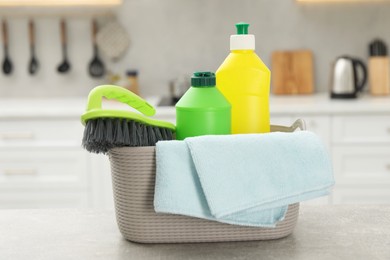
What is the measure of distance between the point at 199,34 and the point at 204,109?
8.23 ft

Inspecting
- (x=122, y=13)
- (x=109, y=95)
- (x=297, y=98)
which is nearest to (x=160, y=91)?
(x=122, y=13)

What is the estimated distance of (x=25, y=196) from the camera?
3.00m

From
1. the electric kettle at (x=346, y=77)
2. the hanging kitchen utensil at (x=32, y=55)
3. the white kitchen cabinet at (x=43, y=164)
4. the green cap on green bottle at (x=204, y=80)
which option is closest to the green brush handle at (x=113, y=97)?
the green cap on green bottle at (x=204, y=80)

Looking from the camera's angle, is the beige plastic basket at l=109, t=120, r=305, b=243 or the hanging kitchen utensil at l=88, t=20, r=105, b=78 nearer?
the beige plastic basket at l=109, t=120, r=305, b=243

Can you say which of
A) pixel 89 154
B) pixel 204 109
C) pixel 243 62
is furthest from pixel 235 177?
pixel 89 154

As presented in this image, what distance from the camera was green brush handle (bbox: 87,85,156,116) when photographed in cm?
100

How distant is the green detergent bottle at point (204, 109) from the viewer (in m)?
1.01

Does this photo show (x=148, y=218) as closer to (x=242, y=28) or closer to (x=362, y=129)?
(x=242, y=28)

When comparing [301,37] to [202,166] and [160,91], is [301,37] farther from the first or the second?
[202,166]

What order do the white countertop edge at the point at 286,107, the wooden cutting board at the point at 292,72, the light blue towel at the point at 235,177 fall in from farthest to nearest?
the wooden cutting board at the point at 292,72
the white countertop edge at the point at 286,107
the light blue towel at the point at 235,177

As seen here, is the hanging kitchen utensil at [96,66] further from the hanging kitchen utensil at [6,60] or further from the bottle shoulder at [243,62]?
the bottle shoulder at [243,62]

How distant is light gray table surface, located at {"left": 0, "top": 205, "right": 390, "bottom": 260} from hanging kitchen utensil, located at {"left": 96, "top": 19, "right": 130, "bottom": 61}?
2306mm

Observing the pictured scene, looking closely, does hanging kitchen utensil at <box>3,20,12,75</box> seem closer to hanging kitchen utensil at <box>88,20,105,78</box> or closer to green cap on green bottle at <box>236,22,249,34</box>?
hanging kitchen utensil at <box>88,20,105,78</box>

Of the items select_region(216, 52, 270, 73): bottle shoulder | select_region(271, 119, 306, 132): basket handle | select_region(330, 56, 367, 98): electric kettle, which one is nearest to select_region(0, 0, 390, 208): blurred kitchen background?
select_region(330, 56, 367, 98): electric kettle
